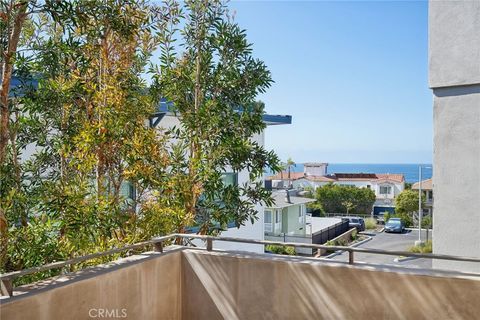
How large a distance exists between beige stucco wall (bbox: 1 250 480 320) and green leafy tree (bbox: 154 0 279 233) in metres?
0.64

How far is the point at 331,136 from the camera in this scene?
69.3ft

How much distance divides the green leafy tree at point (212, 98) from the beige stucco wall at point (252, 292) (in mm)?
642

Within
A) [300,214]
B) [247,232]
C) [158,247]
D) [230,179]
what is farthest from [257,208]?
[300,214]

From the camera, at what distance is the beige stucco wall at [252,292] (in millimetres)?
1919

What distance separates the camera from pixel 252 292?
240cm

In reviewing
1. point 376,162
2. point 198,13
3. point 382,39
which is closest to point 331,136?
point 382,39

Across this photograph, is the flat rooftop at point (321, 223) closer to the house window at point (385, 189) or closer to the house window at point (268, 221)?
the house window at point (268, 221)

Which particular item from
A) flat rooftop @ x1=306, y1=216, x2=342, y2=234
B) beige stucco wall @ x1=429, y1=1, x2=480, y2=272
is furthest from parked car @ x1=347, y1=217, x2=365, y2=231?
beige stucco wall @ x1=429, y1=1, x2=480, y2=272

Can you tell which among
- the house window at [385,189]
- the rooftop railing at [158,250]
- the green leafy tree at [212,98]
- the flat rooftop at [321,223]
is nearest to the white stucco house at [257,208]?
the green leafy tree at [212,98]

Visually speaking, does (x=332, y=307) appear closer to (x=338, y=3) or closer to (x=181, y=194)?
(x=181, y=194)

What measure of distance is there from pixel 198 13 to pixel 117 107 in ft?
3.48

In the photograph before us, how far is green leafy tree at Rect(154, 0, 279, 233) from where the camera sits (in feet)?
10.2

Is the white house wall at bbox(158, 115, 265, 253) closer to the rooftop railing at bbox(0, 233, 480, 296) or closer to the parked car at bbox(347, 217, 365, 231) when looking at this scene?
the rooftop railing at bbox(0, 233, 480, 296)

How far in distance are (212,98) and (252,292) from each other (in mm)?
1579
